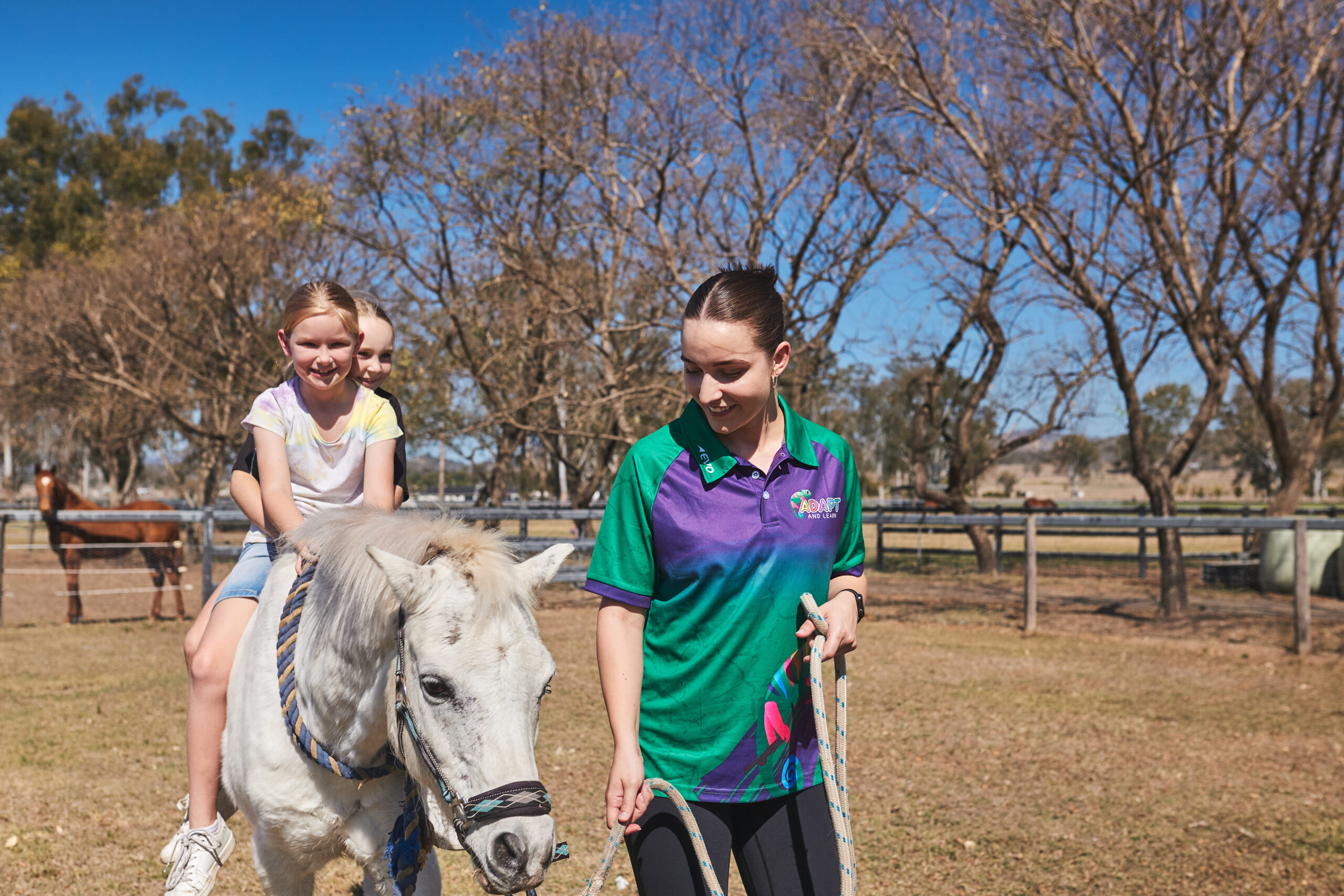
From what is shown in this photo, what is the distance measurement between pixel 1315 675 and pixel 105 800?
921 centimetres

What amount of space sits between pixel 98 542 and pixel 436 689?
1287 cm

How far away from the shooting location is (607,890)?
397 cm

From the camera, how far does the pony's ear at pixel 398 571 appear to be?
1733 millimetres

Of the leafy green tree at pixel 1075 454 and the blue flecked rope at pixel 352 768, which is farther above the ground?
the leafy green tree at pixel 1075 454

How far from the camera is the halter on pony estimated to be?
1699mm

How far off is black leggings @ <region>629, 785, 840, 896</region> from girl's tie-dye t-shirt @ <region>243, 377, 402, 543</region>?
1359 millimetres

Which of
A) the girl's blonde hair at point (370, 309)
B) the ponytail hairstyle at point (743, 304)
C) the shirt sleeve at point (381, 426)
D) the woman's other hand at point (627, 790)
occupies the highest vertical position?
the girl's blonde hair at point (370, 309)

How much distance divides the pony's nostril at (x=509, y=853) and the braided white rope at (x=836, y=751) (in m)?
0.59

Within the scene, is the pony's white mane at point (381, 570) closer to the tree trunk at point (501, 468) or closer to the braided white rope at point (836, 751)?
the braided white rope at point (836, 751)

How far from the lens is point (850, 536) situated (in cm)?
205

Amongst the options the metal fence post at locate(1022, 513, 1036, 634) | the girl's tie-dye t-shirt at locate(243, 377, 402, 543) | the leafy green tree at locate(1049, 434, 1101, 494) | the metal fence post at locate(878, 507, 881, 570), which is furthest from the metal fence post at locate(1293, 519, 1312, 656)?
the girl's tie-dye t-shirt at locate(243, 377, 402, 543)

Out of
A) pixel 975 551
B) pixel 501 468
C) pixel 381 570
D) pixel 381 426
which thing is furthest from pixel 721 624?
pixel 975 551

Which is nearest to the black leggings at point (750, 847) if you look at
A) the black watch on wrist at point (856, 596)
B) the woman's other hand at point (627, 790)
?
the woman's other hand at point (627, 790)

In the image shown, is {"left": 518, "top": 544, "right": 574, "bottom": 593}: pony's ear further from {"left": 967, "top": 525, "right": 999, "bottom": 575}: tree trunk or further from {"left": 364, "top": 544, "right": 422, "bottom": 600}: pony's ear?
{"left": 967, "top": 525, "right": 999, "bottom": 575}: tree trunk
